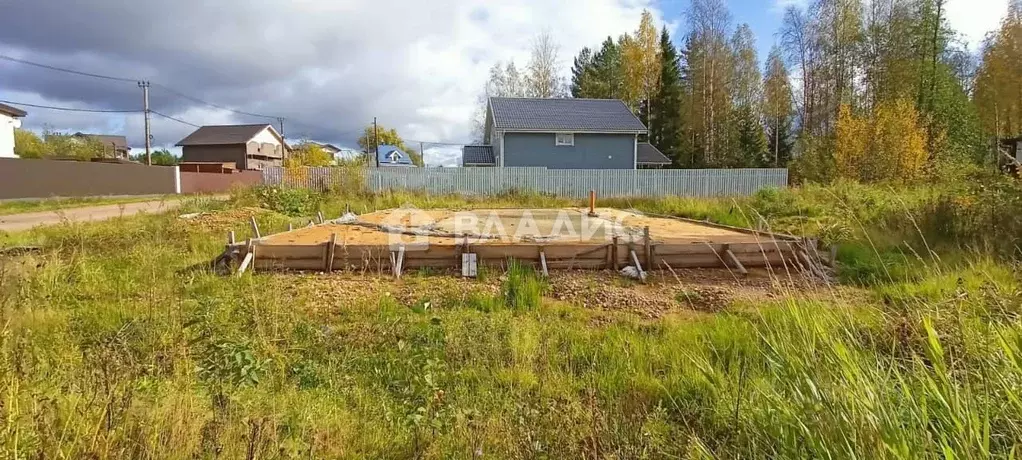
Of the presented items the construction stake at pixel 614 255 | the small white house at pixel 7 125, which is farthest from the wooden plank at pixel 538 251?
the small white house at pixel 7 125

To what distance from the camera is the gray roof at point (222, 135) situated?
46250mm

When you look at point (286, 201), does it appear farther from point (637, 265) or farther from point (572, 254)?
point (637, 265)

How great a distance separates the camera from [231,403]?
2158 millimetres

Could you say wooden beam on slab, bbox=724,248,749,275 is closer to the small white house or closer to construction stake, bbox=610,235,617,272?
construction stake, bbox=610,235,617,272

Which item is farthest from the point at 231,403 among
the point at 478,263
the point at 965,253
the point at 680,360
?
the point at 965,253

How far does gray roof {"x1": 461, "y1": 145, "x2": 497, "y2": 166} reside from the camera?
24.5 metres

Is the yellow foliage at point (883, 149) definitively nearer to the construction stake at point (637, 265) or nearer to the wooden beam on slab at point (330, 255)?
the construction stake at point (637, 265)

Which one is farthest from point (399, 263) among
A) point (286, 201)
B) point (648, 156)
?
point (648, 156)

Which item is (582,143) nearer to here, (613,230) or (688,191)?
(688,191)

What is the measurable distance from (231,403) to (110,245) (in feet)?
21.7

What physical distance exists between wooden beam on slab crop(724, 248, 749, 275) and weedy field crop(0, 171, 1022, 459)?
18 cm

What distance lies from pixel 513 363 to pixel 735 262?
152 inches

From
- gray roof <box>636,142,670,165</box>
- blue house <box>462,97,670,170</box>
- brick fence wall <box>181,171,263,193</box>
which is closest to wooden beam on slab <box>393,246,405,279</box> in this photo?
blue house <box>462,97,670,170</box>

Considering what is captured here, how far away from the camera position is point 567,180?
1811cm
